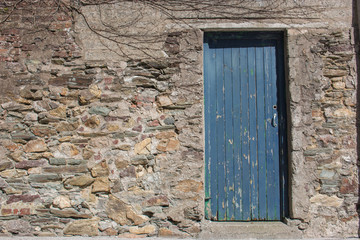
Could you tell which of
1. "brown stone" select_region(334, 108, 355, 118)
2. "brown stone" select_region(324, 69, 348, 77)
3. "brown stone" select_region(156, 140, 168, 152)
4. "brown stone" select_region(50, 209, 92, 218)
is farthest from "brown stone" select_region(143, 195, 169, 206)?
"brown stone" select_region(324, 69, 348, 77)

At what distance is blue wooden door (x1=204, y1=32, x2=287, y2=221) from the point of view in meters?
3.41

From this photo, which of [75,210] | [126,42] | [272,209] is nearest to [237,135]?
[272,209]

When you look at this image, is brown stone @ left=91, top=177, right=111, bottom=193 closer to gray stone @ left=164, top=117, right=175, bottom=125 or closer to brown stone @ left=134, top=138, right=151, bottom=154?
brown stone @ left=134, top=138, right=151, bottom=154

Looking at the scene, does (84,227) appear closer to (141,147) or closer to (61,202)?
(61,202)

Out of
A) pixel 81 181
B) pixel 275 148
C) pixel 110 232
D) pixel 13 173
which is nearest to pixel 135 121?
pixel 81 181

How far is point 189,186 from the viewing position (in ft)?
10.7

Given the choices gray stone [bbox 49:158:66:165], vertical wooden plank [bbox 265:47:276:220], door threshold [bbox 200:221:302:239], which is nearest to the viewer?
door threshold [bbox 200:221:302:239]

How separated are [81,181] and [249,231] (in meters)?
1.89

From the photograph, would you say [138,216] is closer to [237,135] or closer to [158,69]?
[237,135]

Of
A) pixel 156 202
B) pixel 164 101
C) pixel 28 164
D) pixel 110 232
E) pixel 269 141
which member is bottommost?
pixel 110 232

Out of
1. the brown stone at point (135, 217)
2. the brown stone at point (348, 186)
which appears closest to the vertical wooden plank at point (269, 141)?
the brown stone at point (348, 186)

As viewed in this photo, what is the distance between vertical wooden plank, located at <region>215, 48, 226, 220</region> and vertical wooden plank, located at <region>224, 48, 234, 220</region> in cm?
3

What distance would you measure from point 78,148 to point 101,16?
1.52 meters

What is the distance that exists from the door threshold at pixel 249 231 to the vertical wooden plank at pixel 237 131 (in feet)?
0.62
